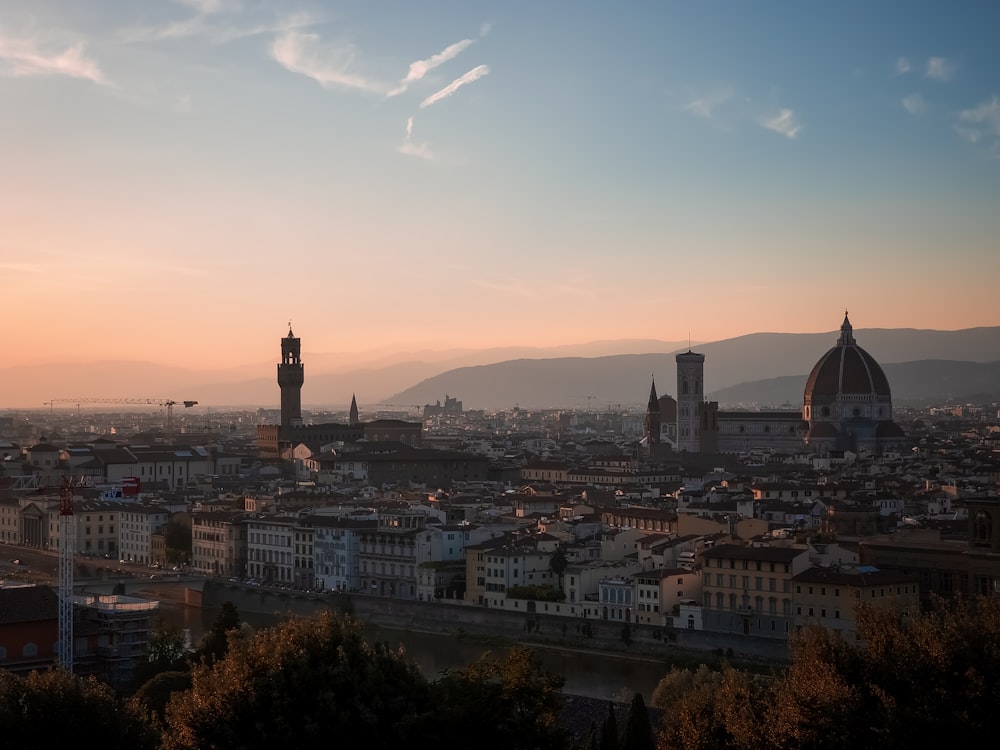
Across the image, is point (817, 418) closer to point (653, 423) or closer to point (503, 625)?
point (653, 423)

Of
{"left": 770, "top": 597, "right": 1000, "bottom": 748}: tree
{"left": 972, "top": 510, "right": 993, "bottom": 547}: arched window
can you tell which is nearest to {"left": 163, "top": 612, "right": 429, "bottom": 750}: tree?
{"left": 770, "top": 597, "right": 1000, "bottom": 748}: tree

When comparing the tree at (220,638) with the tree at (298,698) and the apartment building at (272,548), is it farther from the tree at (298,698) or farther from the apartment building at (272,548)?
the apartment building at (272,548)

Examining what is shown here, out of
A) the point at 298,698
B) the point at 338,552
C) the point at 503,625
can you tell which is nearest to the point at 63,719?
the point at 298,698

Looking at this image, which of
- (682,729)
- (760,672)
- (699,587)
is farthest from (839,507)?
(682,729)

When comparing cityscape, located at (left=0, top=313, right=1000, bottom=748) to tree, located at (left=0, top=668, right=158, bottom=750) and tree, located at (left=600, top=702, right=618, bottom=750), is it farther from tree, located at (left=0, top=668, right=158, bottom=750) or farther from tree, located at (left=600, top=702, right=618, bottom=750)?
tree, located at (left=0, top=668, right=158, bottom=750)

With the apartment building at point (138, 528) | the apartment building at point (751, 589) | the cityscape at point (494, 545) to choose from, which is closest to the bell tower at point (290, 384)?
the cityscape at point (494, 545)

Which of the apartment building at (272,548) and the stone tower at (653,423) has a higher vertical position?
the stone tower at (653,423)

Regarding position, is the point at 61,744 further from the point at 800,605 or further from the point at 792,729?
the point at 800,605
